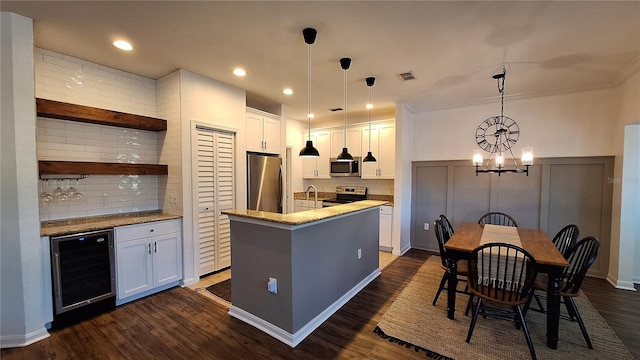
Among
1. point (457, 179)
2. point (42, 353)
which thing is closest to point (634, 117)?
point (457, 179)

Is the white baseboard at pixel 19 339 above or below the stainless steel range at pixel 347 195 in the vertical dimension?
below

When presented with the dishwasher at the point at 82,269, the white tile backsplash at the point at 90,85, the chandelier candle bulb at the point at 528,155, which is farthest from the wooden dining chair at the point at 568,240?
the white tile backsplash at the point at 90,85

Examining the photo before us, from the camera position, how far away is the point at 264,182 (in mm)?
4332

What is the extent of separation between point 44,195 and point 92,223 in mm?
530

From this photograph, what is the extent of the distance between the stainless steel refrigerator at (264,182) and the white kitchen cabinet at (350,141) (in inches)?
61.6

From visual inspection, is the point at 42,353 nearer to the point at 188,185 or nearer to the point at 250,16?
the point at 188,185

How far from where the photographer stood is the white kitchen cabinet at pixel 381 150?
502 centimetres

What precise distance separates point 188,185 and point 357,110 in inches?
134

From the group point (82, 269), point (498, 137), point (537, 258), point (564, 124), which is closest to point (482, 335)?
point (537, 258)

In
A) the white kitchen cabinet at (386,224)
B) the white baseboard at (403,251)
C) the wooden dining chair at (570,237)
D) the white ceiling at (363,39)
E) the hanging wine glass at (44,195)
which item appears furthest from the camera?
the white kitchen cabinet at (386,224)

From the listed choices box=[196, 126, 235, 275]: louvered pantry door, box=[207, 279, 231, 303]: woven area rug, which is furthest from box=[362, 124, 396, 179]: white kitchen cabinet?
box=[207, 279, 231, 303]: woven area rug

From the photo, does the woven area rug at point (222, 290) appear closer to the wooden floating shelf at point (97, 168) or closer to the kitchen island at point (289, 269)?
the kitchen island at point (289, 269)

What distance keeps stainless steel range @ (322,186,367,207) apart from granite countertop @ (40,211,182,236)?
10.1 feet

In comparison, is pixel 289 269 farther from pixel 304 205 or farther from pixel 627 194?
pixel 627 194
